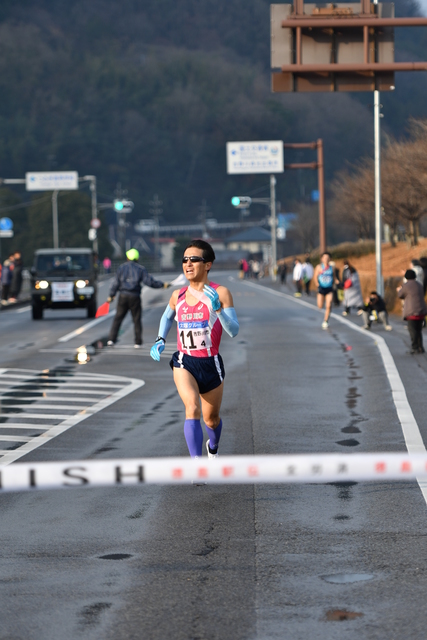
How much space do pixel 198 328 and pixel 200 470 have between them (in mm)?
2992

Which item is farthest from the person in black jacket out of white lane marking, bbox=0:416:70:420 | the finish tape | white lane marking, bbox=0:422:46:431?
the finish tape

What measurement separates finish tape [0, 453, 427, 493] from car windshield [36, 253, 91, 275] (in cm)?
2610

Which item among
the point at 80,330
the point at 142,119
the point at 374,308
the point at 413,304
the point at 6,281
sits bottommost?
the point at 80,330

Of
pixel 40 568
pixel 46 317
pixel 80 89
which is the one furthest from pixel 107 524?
pixel 80 89

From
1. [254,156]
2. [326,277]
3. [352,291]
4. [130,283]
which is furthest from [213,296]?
[254,156]

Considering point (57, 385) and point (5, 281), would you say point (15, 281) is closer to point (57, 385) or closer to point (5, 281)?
point (5, 281)

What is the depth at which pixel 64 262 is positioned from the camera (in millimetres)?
30562

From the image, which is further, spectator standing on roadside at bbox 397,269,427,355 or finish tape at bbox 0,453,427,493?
spectator standing on roadside at bbox 397,269,427,355

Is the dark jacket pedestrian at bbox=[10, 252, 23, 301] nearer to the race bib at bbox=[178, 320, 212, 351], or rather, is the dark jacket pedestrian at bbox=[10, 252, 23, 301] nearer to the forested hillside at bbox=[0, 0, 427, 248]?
the race bib at bbox=[178, 320, 212, 351]

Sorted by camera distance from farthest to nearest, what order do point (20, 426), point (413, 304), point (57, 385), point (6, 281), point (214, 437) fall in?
1. point (6, 281)
2. point (413, 304)
3. point (57, 385)
4. point (20, 426)
5. point (214, 437)

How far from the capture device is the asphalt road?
477 cm

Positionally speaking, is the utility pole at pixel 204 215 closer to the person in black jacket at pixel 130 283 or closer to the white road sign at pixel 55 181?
the white road sign at pixel 55 181

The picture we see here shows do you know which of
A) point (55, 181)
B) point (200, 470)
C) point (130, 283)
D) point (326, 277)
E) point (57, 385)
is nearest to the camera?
point (200, 470)

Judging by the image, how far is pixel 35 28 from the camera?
185875 millimetres
